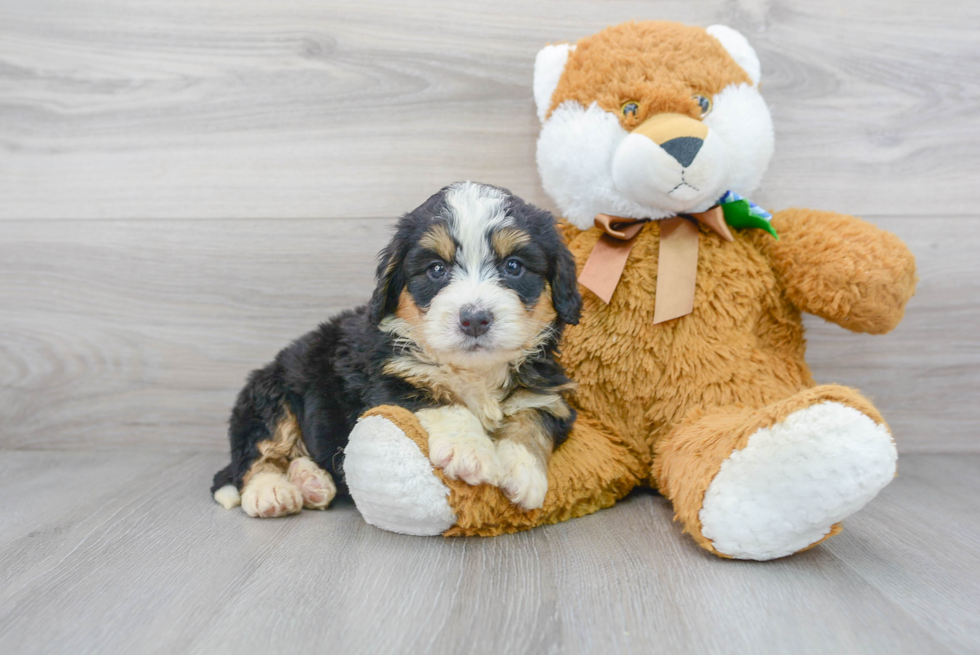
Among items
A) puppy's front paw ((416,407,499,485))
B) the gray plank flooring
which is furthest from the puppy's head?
the gray plank flooring

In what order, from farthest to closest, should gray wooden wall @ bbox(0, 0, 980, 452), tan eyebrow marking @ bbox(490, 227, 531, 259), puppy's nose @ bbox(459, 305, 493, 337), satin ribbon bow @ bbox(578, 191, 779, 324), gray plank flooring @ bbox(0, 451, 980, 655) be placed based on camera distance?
1. gray wooden wall @ bbox(0, 0, 980, 452)
2. satin ribbon bow @ bbox(578, 191, 779, 324)
3. tan eyebrow marking @ bbox(490, 227, 531, 259)
4. puppy's nose @ bbox(459, 305, 493, 337)
5. gray plank flooring @ bbox(0, 451, 980, 655)

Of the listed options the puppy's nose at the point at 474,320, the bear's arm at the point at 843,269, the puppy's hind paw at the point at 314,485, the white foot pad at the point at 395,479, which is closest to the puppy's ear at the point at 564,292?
the puppy's nose at the point at 474,320

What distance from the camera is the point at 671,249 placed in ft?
6.06

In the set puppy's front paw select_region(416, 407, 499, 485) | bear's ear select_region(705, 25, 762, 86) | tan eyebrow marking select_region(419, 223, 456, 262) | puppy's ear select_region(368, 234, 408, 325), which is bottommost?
puppy's front paw select_region(416, 407, 499, 485)

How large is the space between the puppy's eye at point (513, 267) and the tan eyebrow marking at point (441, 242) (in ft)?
0.41

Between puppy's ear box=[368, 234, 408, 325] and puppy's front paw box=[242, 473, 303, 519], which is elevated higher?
puppy's ear box=[368, 234, 408, 325]

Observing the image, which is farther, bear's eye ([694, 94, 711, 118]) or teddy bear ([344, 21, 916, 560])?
bear's eye ([694, 94, 711, 118])

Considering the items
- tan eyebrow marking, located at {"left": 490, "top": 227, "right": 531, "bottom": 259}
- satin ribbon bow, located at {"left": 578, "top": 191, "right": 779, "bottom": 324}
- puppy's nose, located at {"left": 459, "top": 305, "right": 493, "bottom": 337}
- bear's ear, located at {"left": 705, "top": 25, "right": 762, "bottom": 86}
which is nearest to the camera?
puppy's nose, located at {"left": 459, "top": 305, "right": 493, "bottom": 337}

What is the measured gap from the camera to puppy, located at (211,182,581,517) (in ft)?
4.96

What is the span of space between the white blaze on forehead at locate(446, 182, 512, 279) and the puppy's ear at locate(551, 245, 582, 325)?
17 cm

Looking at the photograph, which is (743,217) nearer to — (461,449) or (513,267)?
(513,267)

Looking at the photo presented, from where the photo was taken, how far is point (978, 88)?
2.28m

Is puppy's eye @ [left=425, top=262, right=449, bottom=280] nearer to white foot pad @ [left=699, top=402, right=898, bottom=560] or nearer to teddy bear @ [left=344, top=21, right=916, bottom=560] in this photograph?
teddy bear @ [left=344, top=21, right=916, bottom=560]

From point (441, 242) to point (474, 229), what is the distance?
8cm
